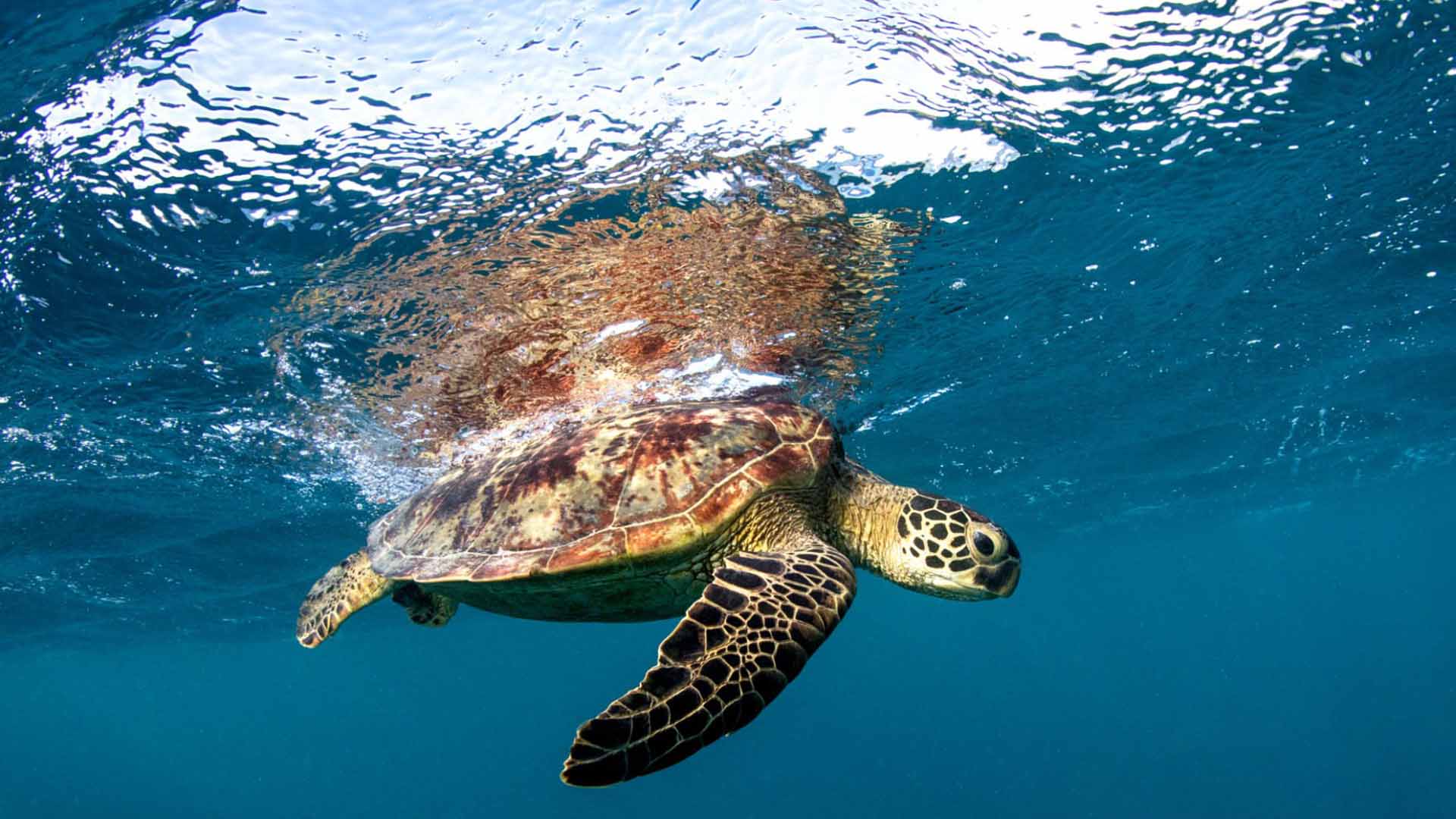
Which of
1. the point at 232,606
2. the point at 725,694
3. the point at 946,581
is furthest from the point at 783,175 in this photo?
the point at 232,606

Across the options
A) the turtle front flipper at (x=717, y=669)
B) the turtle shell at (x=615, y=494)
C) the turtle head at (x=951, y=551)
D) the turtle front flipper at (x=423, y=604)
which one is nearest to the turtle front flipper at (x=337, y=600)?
the turtle front flipper at (x=423, y=604)

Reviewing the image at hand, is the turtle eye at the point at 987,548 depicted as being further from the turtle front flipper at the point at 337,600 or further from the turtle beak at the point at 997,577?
the turtle front flipper at the point at 337,600

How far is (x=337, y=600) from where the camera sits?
6812 mm

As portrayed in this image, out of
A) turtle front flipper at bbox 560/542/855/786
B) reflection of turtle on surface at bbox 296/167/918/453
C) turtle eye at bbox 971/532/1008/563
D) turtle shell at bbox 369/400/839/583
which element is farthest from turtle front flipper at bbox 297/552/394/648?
turtle eye at bbox 971/532/1008/563

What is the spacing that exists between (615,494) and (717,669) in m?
1.95

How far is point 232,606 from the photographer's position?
27.2m

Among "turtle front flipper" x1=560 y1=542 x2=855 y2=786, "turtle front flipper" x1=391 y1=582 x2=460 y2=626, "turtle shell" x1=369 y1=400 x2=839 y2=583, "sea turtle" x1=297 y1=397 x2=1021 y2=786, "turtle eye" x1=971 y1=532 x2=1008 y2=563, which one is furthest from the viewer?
"turtle front flipper" x1=391 y1=582 x2=460 y2=626

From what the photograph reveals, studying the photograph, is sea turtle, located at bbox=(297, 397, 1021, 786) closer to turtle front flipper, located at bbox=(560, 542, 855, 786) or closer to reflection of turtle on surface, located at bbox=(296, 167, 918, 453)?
turtle front flipper, located at bbox=(560, 542, 855, 786)

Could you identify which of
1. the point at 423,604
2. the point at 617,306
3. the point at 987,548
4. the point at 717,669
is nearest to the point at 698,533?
the point at 717,669

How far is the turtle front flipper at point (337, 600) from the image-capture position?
668 centimetres

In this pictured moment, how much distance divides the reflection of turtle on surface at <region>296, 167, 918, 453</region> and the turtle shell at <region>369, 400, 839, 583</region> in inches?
81.0

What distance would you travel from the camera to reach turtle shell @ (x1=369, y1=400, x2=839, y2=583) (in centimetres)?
441

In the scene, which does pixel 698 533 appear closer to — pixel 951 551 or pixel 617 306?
pixel 951 551

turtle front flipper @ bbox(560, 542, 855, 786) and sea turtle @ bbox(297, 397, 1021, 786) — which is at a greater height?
turtle front flipper @ bbox(560, 542, 855, 786)
